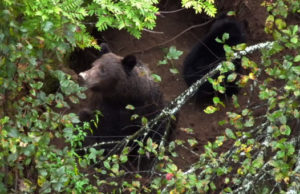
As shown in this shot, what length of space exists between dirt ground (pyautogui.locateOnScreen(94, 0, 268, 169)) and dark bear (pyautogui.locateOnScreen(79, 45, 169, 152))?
3.48 ft

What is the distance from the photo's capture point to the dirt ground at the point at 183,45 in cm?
803

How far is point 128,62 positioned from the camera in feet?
20.9

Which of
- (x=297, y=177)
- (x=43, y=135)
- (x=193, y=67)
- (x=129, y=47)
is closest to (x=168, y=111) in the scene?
(x=297, y=177)

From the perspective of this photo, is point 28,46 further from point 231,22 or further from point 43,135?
point 231,22

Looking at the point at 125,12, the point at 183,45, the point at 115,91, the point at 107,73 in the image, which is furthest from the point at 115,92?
the point at 183,45

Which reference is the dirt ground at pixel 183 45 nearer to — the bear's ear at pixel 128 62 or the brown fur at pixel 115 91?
the brown fur at pixel 115 91

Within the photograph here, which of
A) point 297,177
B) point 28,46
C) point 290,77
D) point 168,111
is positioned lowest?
point 297,177

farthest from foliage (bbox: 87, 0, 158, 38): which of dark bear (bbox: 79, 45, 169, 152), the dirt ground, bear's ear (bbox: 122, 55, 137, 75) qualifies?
the dirt ground

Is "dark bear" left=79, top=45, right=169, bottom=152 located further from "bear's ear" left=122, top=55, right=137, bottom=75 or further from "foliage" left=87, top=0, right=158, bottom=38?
"foliage" left=87, top=0, right=158, bottom=38

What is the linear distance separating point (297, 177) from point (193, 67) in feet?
14.1

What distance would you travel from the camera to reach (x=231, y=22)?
7.95 metres

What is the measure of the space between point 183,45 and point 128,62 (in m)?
3.22

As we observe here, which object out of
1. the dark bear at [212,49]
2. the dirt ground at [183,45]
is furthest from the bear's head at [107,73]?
the dark bear at [212,49]

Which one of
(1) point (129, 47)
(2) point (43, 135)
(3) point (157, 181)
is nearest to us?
(2) point (43, 135)
